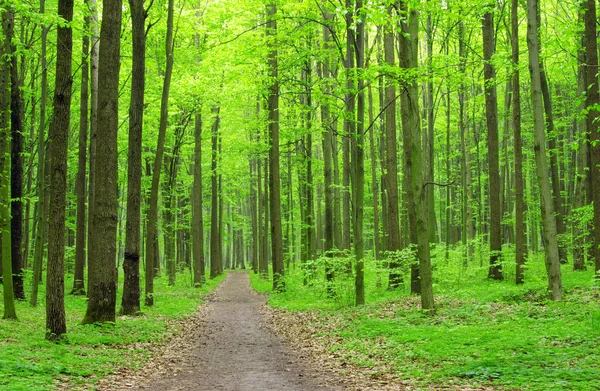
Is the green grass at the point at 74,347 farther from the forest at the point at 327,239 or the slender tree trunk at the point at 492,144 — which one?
the slender tree trunk at the point at 492,144

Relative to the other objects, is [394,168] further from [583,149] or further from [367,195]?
[367,195]

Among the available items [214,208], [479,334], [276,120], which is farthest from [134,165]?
[214,208]

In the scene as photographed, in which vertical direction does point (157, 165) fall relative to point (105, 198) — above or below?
above

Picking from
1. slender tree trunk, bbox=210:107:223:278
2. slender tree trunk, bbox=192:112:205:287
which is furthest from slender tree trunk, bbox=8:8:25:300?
slender tree trunk, bbox=210:107:223:278

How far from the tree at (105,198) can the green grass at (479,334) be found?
5.50 metres

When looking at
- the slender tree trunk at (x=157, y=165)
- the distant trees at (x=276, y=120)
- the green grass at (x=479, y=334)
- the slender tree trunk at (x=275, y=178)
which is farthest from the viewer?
the slender tree trunk at (x=275, y=178)

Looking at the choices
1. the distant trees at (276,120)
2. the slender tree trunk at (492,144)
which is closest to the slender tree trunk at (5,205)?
the distant trees at (276,120)

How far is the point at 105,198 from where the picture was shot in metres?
11.8

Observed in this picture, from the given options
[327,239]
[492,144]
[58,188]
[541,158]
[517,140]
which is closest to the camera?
[58,188]

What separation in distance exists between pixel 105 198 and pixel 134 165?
2919 millimetres

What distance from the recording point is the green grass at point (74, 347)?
7.17m

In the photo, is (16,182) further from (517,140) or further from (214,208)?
(517,140)

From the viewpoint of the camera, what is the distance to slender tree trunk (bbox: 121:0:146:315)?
47.1 ft

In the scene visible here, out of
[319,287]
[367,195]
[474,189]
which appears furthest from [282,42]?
[474,189]
